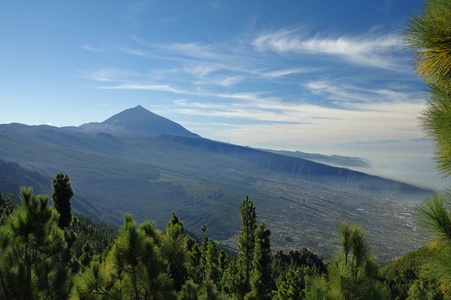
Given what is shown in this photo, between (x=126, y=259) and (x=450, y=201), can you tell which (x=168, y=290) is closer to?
(x=126, y=259)

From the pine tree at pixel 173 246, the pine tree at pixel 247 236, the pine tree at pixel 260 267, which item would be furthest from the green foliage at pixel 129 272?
the pine tree at pixel 247 236

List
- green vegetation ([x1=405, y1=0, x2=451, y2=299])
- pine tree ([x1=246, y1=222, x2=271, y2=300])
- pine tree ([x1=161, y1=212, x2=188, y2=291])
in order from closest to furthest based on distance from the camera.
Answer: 1. green vegetation ([x1=405, y1=0, x2=451, y2=299])
2. pine tree ([x1=161, y1=212, x2=188, y2=291])
3. pine tree ([x1=246, y1=222, x2=271, y2=300])

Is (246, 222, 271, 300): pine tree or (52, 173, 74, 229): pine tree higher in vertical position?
(52, 173, 74, 229): pine tree

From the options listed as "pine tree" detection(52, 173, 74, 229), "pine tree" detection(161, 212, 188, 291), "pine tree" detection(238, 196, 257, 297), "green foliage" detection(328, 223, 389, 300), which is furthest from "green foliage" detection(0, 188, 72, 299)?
"pine tree" detection(238, 196, 257, 297)

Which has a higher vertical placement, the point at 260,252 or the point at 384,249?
the point at 260,252

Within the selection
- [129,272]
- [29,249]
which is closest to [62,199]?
[29,249]

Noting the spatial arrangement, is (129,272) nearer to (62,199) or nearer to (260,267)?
(62,199)

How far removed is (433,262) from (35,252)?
289 inches

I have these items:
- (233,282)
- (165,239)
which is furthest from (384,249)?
(165,239)

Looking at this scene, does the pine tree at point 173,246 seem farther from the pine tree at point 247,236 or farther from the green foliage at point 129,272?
the pine tree at point 247,236

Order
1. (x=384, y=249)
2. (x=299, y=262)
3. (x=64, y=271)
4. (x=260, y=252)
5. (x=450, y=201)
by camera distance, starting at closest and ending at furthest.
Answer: (x=450, y=201) → (x=64, y=271) → (x=260, y=252) → (x=299, y=262) → (x=384, y=249)

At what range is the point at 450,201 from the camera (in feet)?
10.2

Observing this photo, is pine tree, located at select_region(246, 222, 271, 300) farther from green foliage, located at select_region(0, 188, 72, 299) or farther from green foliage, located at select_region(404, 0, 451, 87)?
green foliage, located at select_region(404, 0, 451, 87)

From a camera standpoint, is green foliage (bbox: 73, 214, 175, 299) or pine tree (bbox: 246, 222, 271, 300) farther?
pine tree (bbox: 246, 222, 271, 300)
